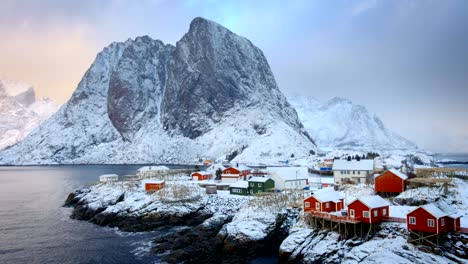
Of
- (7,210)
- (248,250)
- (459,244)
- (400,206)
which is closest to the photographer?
(459,244)

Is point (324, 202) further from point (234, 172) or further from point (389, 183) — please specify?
point (234, 172)

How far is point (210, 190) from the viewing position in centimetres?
6600

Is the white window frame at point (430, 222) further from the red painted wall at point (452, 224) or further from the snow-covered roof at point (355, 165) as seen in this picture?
the snow-covered roof at point (355, 165)

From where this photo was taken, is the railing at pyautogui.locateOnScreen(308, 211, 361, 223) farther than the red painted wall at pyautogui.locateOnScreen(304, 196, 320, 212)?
No

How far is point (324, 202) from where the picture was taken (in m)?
43.8

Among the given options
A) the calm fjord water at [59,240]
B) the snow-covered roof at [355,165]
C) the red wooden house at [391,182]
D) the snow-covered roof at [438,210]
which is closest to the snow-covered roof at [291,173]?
the snow-covered roof at [355,165]

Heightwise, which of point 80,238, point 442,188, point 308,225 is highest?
point 442,188

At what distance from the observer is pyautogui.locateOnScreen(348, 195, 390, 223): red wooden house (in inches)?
1490

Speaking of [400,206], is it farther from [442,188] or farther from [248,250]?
[248,250]

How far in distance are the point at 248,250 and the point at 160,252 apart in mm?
10015

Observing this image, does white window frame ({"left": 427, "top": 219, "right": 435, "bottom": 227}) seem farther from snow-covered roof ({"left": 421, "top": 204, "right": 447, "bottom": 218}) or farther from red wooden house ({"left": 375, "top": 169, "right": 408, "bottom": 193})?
red wooden house ({"left": 375, "top": 169, "right": 408, "bottom": 193})

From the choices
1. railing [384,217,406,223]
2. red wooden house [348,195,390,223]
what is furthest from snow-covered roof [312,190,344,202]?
railing [384,217,406,223]

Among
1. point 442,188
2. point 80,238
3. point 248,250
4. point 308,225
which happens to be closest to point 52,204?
point 80,238

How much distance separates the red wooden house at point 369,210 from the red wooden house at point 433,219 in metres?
3.57
